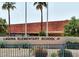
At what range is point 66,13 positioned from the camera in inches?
521

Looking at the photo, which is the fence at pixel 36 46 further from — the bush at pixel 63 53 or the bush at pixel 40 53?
the bush at pixel 40 53

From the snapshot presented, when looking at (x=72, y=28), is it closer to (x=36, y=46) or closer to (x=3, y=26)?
(x=36, y=46)

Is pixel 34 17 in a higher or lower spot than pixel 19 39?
higher

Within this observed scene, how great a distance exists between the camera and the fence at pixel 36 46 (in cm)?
1137

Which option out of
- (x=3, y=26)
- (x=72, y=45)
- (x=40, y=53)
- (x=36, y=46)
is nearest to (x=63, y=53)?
(x=40, y=53)

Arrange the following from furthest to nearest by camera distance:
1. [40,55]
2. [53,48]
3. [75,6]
Answer: [75,6] → [53,48] → [40,55]

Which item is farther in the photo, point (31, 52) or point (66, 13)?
point (66, 13)

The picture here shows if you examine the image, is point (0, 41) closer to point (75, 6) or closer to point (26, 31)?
point (26, 31)

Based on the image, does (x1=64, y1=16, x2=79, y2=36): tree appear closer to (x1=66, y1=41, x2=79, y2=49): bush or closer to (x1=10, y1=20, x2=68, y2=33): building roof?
A: (x1=10, y1=20, x2=68, y2=33): building roof

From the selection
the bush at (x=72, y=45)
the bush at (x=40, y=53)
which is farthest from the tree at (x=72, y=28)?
the bush at (x=40, y=53)

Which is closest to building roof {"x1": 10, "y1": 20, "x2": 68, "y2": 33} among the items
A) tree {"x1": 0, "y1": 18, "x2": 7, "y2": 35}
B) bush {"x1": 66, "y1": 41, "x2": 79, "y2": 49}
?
tree {"x1": 0, "y1": 18, "x2": 7, "y2": 35}

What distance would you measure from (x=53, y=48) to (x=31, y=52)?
4.63 ft

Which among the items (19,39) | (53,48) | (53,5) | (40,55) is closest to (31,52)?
(40,55)

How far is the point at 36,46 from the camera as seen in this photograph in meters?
12.5
